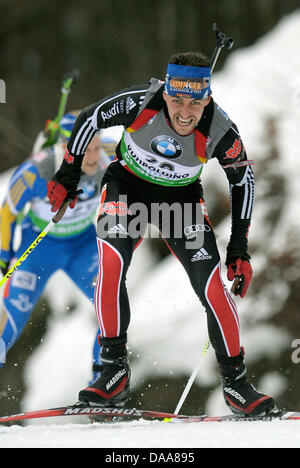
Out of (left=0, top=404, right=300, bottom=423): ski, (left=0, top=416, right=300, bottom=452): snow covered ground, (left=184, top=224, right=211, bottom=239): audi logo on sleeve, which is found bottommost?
(left=0, top=404, right=300, bottom=423): ski

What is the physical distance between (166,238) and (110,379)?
2.43 feet

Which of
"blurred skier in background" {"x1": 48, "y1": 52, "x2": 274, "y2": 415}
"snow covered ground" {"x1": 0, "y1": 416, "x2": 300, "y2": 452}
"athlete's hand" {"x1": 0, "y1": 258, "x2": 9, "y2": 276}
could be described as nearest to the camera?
"snow covered ground" {"x1": 0, "y1": 416, "x2": 300, "y2": 452}

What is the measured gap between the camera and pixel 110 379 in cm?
329

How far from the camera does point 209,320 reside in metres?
3.32

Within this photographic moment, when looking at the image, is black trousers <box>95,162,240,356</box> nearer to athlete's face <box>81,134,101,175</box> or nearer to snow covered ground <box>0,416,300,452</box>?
snow covered ground <box>0,416,300,452</box>

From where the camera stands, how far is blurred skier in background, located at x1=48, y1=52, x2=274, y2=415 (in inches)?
125

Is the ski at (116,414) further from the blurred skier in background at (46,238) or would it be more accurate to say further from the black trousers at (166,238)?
the blurred skier in background at (46,238)

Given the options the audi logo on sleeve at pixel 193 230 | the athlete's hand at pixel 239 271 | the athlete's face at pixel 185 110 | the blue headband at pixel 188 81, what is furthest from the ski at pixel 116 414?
the blue headband at pixel 188 81

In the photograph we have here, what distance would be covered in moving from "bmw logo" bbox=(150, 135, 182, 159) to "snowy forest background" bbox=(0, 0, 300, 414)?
347 centimetres

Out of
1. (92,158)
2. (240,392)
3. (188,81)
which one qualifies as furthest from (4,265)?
(188,81)

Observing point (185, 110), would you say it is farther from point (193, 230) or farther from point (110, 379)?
point (110, 379)

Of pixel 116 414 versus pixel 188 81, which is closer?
pixel 188 81

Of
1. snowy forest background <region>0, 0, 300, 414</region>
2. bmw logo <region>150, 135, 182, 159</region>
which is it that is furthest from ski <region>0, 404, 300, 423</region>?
snowy forest background <region>0, 0, 300, 414</region>

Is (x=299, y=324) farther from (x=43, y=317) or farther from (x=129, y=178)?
(x=129, y=178)
